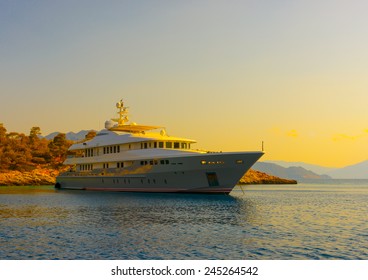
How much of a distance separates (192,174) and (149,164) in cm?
624

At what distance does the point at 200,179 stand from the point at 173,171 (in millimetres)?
3334

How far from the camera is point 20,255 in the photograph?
1598cm

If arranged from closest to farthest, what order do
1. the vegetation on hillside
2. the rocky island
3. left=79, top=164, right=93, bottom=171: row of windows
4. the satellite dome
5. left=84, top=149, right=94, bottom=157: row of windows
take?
left=84, top=149, right=94, bottom=157: row of windows
left=79, top=164, right=93, bottom=171: row of windows
the satellite dome
the rocky island
the vegetation on hillside

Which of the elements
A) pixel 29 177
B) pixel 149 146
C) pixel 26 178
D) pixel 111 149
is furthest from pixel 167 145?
pixel 29 177

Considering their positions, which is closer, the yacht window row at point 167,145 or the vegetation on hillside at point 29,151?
the yacht window row at point 167,145

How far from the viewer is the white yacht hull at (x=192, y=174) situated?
4222 cm

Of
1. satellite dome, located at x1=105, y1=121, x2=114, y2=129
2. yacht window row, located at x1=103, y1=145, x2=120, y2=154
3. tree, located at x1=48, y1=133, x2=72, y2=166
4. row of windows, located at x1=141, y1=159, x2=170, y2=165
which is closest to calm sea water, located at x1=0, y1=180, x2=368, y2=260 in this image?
row of windows, located at x1=141, y1=159, x2=170, y2=165

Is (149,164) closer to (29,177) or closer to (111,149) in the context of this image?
(111,149)

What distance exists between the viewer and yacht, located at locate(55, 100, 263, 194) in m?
42.7

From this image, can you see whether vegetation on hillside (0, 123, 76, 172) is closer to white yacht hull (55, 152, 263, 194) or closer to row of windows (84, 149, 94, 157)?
row of windows (84, 149, 94, 157)

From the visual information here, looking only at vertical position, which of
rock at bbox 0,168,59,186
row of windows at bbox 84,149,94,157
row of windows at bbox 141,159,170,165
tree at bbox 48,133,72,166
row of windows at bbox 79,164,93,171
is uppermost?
tree at bbox 48,133,72,166

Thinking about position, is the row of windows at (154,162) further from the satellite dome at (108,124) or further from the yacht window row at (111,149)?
the satellite dome at (108,124)

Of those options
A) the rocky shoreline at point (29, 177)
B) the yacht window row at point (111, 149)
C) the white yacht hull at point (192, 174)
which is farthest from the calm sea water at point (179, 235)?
the rocky shoreline at point (29, 177)

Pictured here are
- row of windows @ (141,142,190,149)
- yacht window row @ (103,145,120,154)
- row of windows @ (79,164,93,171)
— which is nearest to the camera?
row of windows @ (141,142,190,149)
